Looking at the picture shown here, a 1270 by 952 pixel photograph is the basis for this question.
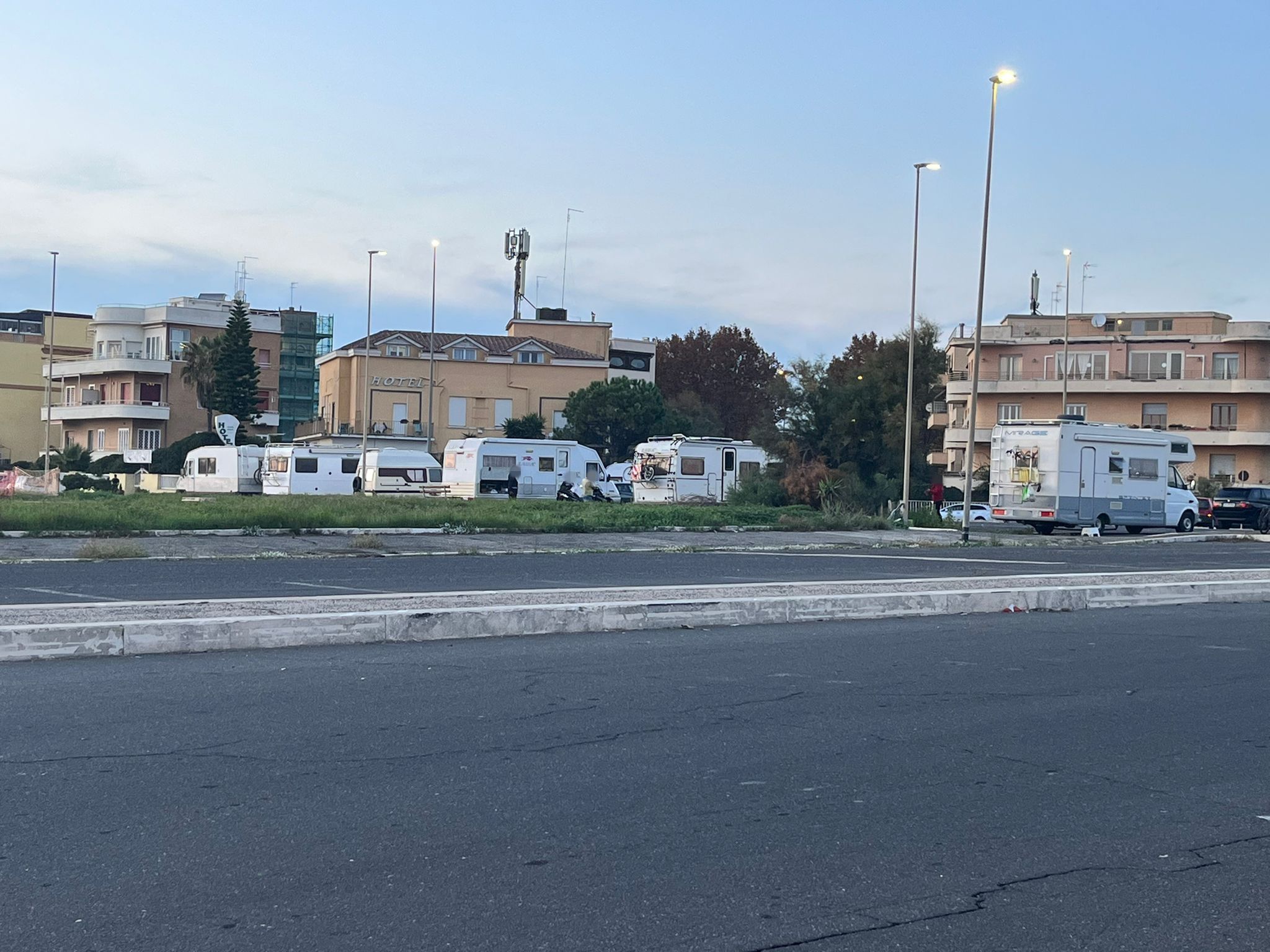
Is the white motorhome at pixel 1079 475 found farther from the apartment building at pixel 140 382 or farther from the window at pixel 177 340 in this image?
the window at pixel 177 340

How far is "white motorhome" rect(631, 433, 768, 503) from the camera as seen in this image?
4741cm

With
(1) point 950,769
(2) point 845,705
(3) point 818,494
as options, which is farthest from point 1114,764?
(3) point 818,494

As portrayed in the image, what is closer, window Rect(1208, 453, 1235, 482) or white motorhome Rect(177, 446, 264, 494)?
white motorhome Rect(177, 446, 264, 494)

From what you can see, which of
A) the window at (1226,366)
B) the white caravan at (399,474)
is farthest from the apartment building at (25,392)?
the window at (1226,366)

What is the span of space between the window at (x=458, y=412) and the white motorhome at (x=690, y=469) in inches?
1503

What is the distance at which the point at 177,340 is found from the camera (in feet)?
289

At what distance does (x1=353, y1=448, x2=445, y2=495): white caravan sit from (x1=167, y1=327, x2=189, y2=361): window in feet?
128

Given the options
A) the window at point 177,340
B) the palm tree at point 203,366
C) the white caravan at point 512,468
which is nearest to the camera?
the white caravan at point 512,468

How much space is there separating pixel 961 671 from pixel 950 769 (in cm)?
340

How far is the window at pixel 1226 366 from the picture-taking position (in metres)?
69.4

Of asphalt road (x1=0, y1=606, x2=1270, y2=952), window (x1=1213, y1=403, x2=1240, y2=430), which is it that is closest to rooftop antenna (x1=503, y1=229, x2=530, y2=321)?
window (x1=1213, y1=403, x2=1240, y2=430)

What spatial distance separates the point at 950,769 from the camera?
23.6 feet

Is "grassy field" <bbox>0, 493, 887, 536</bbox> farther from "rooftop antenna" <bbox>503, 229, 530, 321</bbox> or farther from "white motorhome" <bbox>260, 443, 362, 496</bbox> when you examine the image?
"rooftop antenna" <bbox>503, 229, 530, 321</bbox>

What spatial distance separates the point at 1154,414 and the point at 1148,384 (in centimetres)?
194
